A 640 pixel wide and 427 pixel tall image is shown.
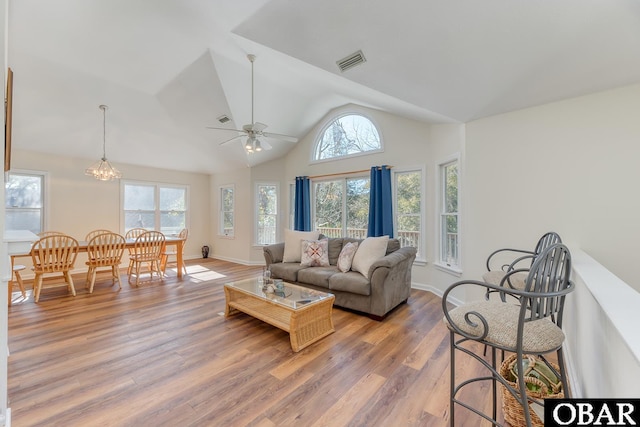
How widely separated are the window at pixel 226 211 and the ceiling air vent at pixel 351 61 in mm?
5035

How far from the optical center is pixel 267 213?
21.8 feet

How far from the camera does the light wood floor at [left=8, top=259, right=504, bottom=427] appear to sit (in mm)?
1659

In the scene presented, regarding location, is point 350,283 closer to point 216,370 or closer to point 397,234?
point 216,370

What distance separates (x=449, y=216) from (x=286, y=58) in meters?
3.15

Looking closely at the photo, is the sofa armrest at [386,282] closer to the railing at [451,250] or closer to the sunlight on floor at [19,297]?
the railing at [451,250]

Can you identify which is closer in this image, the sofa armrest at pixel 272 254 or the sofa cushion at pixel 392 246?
the sofa cushion at pixel 392 246

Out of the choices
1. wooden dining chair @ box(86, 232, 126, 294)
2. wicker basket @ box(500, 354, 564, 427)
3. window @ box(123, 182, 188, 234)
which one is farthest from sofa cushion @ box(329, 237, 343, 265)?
window @ box(123, 182, 188, 234)

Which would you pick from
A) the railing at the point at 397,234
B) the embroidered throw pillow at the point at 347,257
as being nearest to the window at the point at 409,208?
the railing at the point at 397,234

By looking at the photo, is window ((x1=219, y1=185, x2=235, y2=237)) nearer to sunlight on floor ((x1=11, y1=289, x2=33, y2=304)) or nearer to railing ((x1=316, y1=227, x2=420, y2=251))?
railing ((x1=316, y1=227, x2=420, y2=251))

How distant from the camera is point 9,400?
5.76 ft

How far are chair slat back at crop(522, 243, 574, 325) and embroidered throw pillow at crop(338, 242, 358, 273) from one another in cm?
231

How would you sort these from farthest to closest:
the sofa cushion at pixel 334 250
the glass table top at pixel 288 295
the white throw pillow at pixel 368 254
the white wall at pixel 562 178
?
Answer: the sofa cushion at pixel 334 250
the white throw pillow at pixel 368 254
the glass table top at pixel 288 295
the white wall at pixel 562 178

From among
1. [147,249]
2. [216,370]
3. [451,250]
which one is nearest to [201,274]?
[147,249]

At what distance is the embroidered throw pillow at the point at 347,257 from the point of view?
3.62 metres
